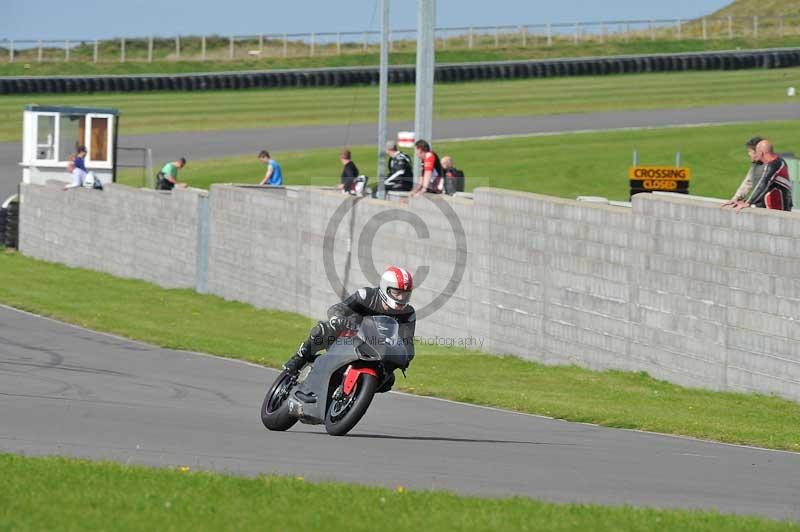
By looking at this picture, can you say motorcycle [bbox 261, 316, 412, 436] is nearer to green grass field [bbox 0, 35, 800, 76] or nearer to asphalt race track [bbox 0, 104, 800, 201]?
asphalt race track [bbox 0, 104, 800, 201]

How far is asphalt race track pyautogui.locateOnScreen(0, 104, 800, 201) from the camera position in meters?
52.4

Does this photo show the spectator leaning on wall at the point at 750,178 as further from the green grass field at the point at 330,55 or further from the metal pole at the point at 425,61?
the green grass field at the point at 330,55

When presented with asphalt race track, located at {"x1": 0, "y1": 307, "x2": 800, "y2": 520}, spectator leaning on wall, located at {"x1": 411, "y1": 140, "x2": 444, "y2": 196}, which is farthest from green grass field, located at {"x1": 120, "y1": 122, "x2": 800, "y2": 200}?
asphalt race track, located at {"x1": 0, "y1": 307, "x2": 800, "y2": 520}

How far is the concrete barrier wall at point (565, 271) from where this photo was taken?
17125 millimetres

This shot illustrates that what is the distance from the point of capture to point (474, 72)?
6969cm

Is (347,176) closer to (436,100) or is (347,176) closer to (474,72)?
(436,100)

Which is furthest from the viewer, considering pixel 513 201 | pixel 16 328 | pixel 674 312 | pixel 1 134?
pixel 1 134

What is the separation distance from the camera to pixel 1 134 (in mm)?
56406

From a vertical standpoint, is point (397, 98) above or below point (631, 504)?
above

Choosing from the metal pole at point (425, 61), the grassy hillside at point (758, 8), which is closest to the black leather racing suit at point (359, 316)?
the metal pole at point (425, 61)

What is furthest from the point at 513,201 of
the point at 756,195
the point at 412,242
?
the point at 756,195

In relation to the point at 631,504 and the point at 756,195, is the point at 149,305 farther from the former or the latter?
the point at 631,504

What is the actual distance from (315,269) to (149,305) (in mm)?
3458

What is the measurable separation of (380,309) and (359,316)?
25 cm
